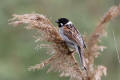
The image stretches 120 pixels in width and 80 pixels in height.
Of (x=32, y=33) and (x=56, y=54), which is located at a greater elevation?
(x=32, y=33)

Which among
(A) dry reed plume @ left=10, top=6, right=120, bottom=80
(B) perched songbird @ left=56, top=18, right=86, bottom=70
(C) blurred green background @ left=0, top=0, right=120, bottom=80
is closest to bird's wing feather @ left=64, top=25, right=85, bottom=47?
(B) perched songbird @ left=56, top=18, right=86, bottom=70

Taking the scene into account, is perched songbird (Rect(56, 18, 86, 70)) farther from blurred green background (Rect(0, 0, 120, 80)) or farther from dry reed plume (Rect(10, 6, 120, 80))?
blurred green background (Rect(0, 0, 120, 80))

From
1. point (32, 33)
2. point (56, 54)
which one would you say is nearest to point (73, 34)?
point (56, 54)

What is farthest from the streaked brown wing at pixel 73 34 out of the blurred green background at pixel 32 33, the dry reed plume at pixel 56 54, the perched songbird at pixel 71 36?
the blurred green background at pixel 32 33

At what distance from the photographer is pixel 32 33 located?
20.7ft

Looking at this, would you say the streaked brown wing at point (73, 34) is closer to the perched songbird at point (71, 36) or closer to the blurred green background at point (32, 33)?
the perched songbird at point (71, 36)

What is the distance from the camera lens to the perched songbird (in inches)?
134

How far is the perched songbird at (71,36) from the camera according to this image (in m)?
3.40

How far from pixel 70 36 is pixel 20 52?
241cm

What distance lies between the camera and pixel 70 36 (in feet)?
12.0

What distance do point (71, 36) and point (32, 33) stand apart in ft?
8.88

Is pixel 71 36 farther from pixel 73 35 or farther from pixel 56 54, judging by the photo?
pixel 56 54

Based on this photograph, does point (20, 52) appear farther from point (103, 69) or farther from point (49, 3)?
point (103, 69)

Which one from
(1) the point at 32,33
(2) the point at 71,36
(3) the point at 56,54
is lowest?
(3) the point at 56,54
